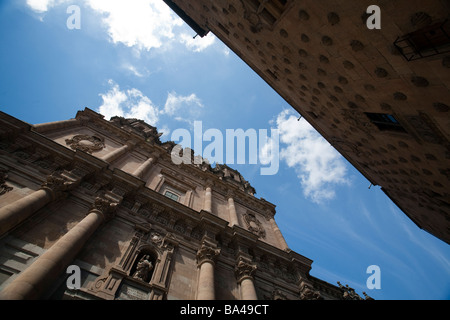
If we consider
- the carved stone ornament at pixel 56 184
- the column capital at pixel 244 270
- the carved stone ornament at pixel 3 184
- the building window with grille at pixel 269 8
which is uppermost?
the building window with grille at pixel 269 8

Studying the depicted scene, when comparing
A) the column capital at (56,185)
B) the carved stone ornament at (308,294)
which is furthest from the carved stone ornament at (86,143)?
the carved stone ornament at (308,294)

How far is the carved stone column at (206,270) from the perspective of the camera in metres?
10.4

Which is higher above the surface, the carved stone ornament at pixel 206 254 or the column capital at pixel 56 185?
the column capital at pixel 56 185

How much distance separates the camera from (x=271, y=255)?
15820mm

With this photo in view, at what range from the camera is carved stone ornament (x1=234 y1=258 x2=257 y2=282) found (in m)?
12.8

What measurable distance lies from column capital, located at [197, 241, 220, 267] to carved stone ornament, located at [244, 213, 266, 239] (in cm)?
663

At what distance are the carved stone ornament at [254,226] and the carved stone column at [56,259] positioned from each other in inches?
455

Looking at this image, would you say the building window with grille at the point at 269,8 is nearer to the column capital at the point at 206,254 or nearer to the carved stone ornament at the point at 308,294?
the column capital at the point at 206,254

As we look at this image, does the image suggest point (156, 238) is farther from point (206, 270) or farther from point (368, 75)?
point (368, 75)

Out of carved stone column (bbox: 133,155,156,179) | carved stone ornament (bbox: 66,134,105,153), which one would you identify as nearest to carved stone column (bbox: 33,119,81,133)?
carved stone ornament (bbox: 66,134,105,153)

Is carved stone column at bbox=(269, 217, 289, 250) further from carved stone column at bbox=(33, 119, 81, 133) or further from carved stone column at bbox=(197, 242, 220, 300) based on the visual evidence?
carved stone column at bbox=(33, 119, 81, 133)
